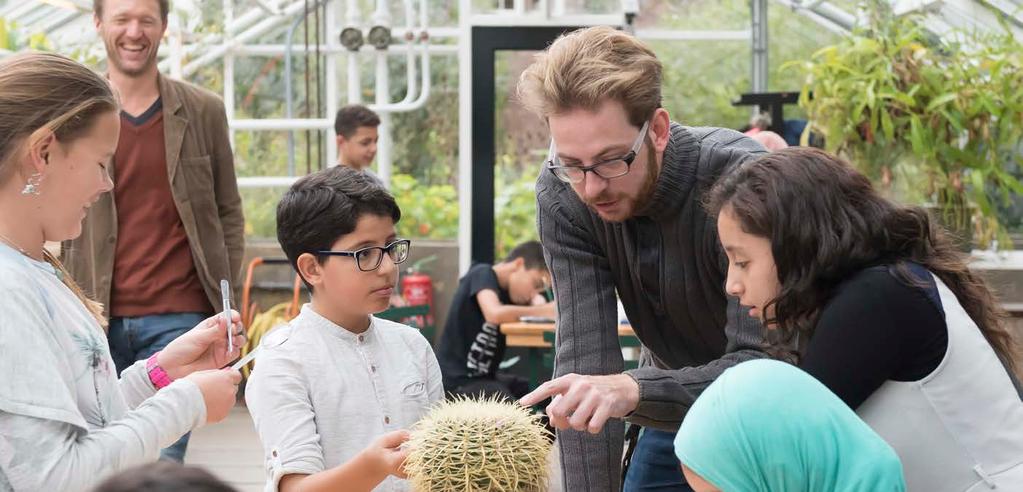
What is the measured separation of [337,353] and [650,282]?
1.95ft

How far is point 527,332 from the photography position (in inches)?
Result: 214

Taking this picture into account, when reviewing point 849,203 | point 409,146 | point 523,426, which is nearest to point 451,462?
point 523,426

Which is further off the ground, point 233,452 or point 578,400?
point 578,400

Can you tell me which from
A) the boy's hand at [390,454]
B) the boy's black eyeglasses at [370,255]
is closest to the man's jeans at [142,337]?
the boy's black eyeglasses at [370,255]

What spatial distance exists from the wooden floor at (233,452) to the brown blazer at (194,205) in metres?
1.31

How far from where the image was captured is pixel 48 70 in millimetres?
1841

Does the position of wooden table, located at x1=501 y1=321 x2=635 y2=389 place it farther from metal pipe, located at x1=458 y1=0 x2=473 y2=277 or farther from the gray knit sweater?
the gray knit sweater

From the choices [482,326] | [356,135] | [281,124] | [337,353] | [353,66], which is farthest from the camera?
[353,66]

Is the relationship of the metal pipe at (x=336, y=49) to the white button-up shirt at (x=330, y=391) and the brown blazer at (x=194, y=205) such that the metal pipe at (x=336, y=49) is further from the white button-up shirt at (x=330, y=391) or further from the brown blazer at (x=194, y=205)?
the white button-up shirt at (x=330, y=391)

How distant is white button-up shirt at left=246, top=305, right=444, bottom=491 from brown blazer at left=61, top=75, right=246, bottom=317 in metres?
1.40

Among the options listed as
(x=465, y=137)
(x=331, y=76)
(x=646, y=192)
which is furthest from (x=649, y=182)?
(x=331, y=76)

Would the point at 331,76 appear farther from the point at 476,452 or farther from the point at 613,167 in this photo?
the point at 476,452

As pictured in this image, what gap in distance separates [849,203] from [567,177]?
1.76 ft

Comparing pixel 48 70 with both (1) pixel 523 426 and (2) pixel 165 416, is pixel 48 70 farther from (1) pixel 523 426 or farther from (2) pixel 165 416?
(1) pixel 523 426
